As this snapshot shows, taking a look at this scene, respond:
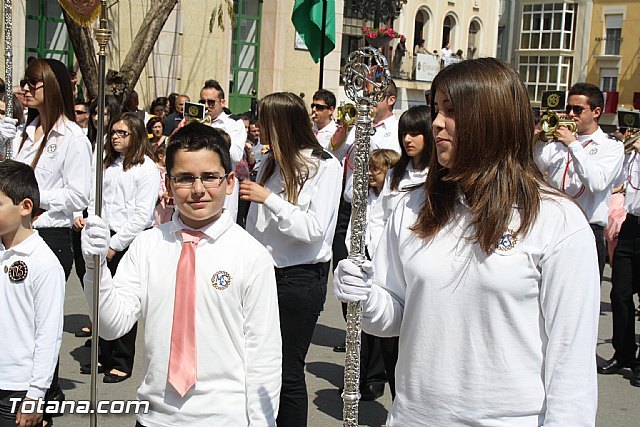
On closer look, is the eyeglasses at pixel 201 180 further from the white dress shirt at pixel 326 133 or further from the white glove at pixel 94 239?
the white dress shirt at pixel 326 133

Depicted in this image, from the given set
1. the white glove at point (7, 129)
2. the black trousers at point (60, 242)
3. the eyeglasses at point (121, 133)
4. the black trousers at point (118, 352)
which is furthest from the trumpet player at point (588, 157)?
the white glove at point (7, 129)

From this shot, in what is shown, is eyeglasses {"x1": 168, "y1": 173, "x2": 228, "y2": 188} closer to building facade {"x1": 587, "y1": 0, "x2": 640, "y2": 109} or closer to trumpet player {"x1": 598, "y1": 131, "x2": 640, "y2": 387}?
trumpet player {"x1": 598, "y1": 131, "x2": 640, "y2": 387}

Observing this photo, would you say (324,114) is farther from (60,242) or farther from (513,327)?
(513,327)

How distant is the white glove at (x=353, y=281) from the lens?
2512 millimetres

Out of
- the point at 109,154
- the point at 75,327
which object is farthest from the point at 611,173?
the point at 75,327

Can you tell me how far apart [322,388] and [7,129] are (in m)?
2.80

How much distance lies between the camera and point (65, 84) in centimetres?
562

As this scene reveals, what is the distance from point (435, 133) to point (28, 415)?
2.30 meters

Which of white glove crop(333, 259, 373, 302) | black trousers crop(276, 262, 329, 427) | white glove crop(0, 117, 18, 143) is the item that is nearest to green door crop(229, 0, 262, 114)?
white glove crop(0, 117, 18, 143)

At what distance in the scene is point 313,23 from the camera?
38.0ft

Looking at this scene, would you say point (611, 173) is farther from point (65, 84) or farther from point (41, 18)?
point (41, 18)

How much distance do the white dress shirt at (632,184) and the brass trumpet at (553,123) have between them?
76cm

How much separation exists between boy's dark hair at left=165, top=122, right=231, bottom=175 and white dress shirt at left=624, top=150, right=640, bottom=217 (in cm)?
471

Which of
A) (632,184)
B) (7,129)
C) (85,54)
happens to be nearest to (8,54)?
(7,129)
